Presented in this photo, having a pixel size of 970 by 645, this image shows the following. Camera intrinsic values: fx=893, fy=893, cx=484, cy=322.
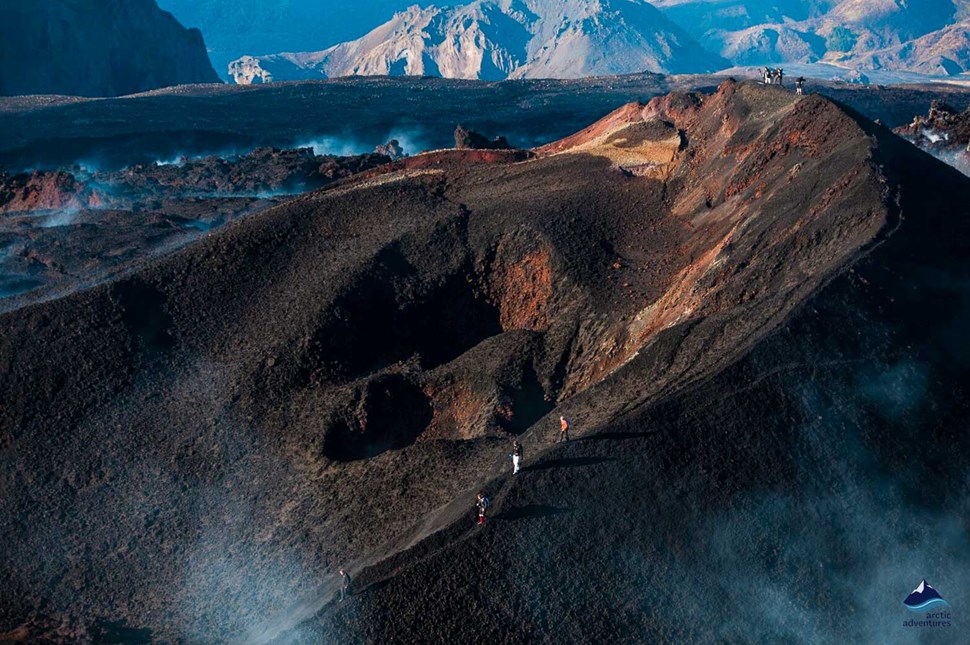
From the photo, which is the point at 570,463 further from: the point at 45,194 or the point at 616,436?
the point at 45,194

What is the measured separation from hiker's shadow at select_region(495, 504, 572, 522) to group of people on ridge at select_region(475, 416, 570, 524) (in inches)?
12.9

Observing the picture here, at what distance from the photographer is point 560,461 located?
1842 cm

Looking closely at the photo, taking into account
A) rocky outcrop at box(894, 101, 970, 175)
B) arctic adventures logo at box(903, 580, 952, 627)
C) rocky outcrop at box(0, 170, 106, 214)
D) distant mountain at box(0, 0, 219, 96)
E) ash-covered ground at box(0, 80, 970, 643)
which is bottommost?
rocky outcrop at box(894, 101, 970, 175)

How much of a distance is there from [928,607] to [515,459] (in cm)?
815

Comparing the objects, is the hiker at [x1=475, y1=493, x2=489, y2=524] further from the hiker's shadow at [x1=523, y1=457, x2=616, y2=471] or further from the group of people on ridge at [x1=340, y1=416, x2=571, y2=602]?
the hiker's shadow at [x1=523, y1=457, x2=616, y2=471]

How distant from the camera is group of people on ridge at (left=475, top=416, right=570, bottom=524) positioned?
685 inches

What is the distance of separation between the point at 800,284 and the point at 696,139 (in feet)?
57.5

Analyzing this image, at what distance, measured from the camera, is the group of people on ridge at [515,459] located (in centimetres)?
1741

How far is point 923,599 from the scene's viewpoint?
53.7ft

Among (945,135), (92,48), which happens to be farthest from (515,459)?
(92,48)

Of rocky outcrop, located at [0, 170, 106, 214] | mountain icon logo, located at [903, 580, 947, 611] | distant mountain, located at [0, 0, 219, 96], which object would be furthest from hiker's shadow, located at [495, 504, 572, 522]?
distant mountain, located at [0, 0, 219, 96]

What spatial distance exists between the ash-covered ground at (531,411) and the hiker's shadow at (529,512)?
0.24 feet

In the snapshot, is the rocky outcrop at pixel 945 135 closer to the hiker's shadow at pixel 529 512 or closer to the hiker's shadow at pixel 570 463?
the hiker's shadow at pixel 570 463

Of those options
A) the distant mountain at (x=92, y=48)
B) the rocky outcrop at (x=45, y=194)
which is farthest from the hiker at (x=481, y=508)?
the distant mountain at (x=92, y=48)
